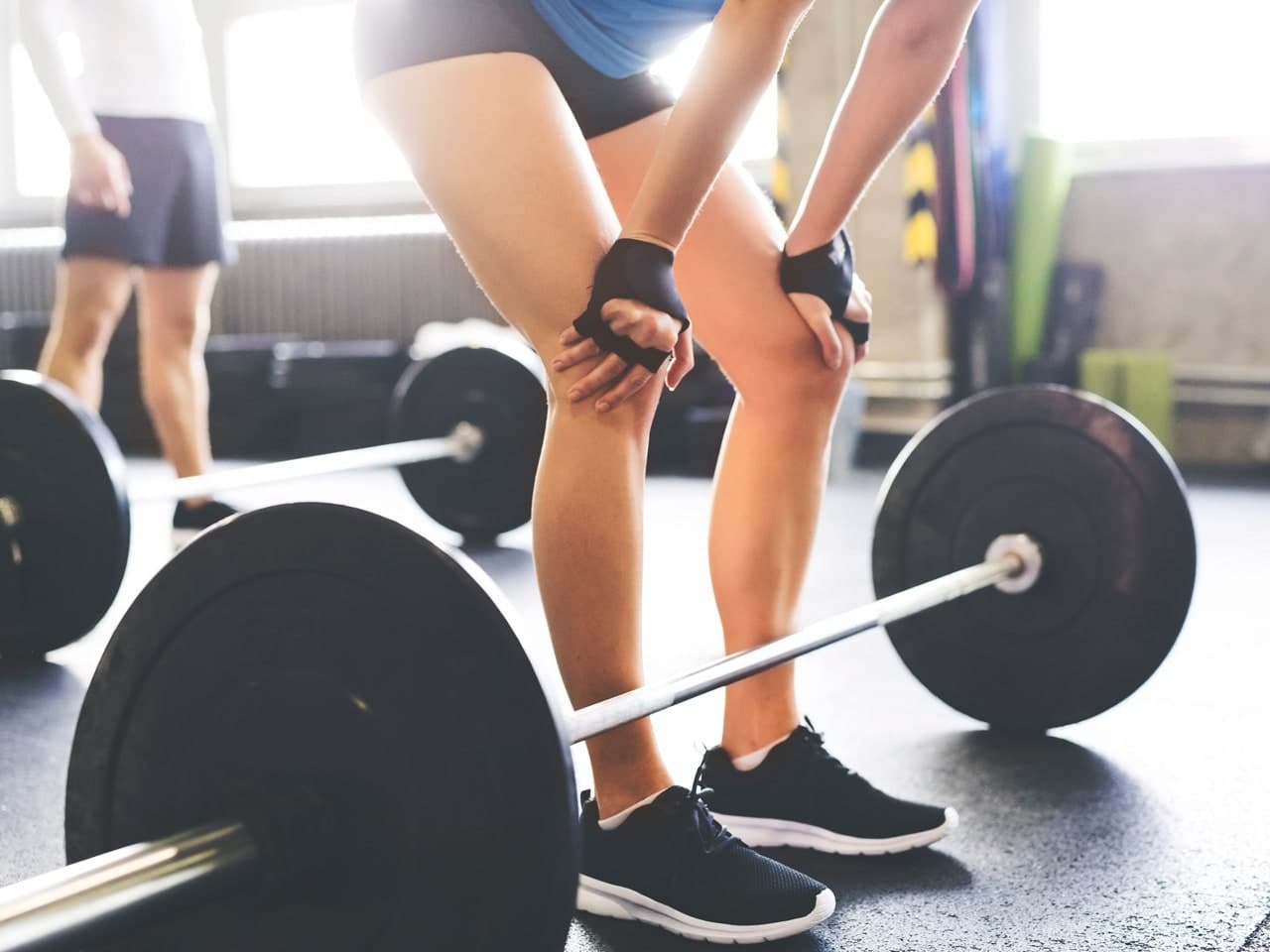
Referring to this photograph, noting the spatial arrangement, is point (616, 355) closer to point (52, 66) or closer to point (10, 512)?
point (10, 512)

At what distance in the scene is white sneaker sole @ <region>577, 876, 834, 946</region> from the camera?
1.03 meters

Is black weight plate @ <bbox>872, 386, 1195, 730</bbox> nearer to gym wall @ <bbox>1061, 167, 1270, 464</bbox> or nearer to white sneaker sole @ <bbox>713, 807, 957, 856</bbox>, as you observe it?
white sneaker sole @ <bbox>713, 807, 957, 856</bbox>

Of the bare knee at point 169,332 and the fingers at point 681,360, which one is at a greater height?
the fingers at point 681,360

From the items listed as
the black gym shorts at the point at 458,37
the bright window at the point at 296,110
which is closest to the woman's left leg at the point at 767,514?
the black gym shorts at the point at 458,37

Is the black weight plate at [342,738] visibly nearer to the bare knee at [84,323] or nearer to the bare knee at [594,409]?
the bare knee at [594,409]

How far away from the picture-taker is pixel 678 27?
107 centimetres

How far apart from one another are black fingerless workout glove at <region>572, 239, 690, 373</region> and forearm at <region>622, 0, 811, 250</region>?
1cm

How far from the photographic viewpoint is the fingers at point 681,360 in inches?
38.8

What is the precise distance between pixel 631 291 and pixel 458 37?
9.3 inches

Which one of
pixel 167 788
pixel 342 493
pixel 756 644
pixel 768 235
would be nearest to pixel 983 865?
pixel 756 644

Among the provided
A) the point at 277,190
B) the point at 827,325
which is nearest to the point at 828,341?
the point at 827,325

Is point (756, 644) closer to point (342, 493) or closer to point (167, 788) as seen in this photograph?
point (167, 788)

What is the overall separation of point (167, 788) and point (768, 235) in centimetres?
70

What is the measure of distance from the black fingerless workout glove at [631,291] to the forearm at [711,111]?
0.01 m
